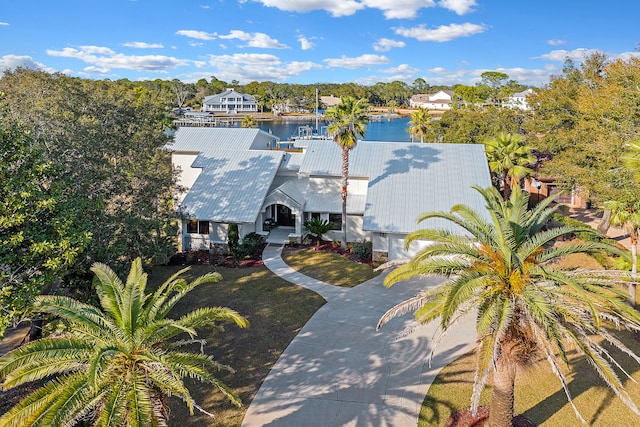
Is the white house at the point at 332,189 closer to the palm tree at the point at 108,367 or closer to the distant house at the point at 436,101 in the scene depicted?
the palm tree at the point at 108,367

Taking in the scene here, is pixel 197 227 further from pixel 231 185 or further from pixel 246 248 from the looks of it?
pixel 246 248

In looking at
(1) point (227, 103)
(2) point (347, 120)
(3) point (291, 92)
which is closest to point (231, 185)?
(2) point (347, 120)

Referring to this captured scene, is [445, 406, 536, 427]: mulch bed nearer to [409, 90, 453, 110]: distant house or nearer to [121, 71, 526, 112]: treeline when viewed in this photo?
[121, 71, 526, 112]: treeline

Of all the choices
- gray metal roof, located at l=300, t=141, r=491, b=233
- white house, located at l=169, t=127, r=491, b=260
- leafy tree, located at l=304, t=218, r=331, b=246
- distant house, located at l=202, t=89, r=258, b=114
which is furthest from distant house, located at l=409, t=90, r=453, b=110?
leafy tree, located at l=304, t=218, r=331, b=246

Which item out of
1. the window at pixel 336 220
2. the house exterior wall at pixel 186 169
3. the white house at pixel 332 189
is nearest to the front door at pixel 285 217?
the white house at pixel 332 189

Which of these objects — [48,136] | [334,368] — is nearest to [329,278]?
[334,368]
